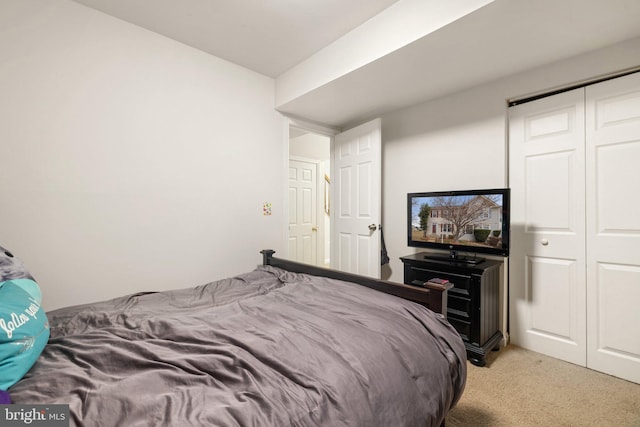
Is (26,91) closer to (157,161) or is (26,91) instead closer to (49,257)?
(157,161)

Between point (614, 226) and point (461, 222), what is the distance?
95 centimetres

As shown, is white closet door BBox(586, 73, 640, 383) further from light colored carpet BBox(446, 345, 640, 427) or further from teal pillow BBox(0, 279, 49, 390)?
teal pillow BBox(0, 279, 49, 390)

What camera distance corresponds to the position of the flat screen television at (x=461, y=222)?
215 cm

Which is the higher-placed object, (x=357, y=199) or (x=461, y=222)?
(x=357, y=199)

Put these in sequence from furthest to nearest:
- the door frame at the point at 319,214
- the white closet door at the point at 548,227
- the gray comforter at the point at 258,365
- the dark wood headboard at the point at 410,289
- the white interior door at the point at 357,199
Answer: the door frame at the point at 319,214 < the white interior door at the point at 357,199 < the white closet door at the point at 548,227 < the dark wood headboard at the point at 410,289 < the gray comforter at the point at 258,365

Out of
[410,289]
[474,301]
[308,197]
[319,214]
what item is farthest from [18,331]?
[319,214]

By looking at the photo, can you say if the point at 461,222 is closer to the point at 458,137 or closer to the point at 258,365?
the point at 458,137

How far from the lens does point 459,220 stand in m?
2.37

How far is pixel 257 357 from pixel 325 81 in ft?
7.27

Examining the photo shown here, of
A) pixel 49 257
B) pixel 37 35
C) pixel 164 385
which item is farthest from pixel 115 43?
pixel 164 385

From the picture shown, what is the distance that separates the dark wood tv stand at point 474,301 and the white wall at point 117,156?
1.87 m

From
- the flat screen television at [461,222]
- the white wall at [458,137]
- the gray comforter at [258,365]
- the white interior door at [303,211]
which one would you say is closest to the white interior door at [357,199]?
the white wall at [458,137]

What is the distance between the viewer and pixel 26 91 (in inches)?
68.0

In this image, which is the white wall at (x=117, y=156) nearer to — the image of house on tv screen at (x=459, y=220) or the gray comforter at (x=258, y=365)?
the gray comforter at (x=258, y=365)
